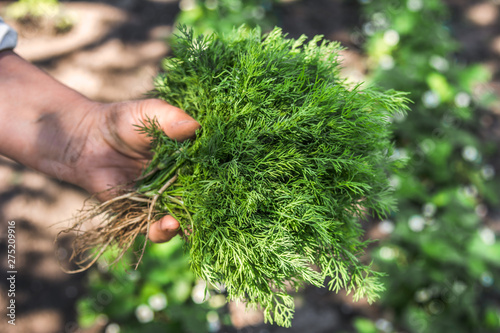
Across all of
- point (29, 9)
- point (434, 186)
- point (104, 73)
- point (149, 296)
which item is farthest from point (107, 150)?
point (434, 186)

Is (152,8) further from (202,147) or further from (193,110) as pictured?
(202,147)

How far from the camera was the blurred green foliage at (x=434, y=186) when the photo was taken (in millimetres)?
2729

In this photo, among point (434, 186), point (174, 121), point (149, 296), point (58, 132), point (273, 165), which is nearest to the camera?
point (273, 165)

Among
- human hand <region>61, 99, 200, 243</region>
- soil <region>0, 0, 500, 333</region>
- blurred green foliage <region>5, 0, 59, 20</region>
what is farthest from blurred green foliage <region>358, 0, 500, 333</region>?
blurred green foliage <region>5, 0, 59, 20</region>

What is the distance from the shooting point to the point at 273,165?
1.29m

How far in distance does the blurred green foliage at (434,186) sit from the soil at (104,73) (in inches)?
14.8

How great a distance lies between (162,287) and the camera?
8.28ft

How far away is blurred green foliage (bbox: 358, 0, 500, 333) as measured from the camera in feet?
8.95

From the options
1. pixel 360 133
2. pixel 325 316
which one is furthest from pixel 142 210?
pixel 325 316

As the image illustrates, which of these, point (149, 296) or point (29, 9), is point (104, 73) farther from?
point (149, 296)

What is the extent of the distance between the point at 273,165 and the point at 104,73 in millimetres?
3063

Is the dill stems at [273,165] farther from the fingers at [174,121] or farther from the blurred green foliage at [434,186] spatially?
the blurred green foliage at [434,186]

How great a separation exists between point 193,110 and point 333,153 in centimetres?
68

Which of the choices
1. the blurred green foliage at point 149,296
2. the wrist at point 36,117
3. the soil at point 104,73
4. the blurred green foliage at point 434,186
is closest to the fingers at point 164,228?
the wrist at point 36,117
